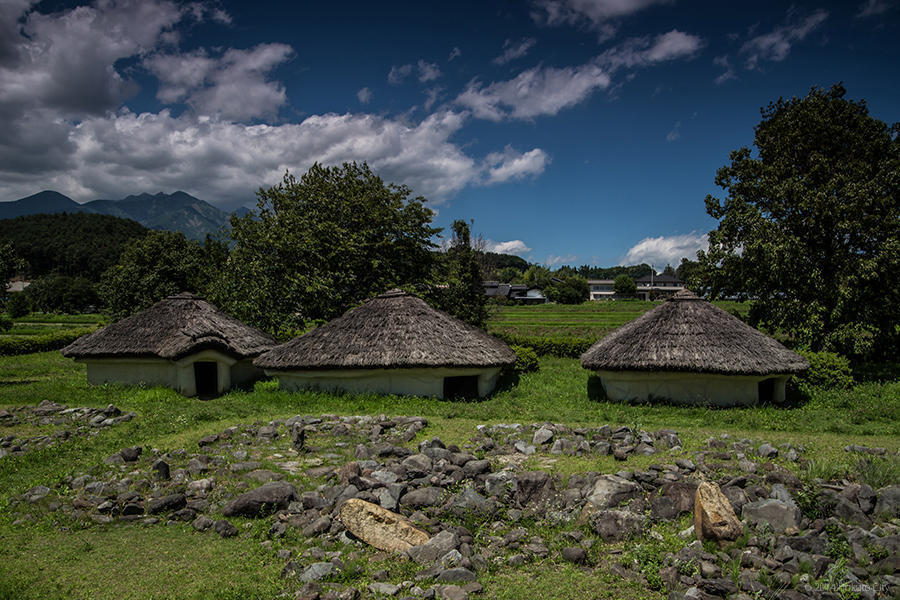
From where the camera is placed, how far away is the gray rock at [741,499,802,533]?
20.9 feet

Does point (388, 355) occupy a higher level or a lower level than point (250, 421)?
higher

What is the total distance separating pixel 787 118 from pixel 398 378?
16.9 meters

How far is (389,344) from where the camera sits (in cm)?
1488

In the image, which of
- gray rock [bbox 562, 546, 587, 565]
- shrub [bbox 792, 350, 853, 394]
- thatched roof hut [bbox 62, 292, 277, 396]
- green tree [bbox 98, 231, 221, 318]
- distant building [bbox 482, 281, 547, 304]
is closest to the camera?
gray rock [bbox 562, 546, 587, 565]

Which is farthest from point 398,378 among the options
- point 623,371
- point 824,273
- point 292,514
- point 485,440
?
point 824,273

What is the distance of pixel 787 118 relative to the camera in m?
19.2

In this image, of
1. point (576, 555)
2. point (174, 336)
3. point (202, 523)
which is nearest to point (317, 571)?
point (202, 523)

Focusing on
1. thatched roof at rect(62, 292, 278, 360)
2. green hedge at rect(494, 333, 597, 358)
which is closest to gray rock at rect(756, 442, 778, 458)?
thatched roof at rect(62, 292, 278, 360)

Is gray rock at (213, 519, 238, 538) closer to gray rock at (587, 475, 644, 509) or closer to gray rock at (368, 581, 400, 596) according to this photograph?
gray rock at (368, 581, 400, 596)

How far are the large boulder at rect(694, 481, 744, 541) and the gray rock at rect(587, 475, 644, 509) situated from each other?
0.88 m

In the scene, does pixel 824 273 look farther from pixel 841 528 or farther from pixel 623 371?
pixel 841 528

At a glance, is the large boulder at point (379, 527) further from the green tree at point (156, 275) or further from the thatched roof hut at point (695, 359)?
the green tree at point (156, 275)

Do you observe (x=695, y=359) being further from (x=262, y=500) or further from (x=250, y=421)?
(x=250, y=421)

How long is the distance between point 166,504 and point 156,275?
101 ft
